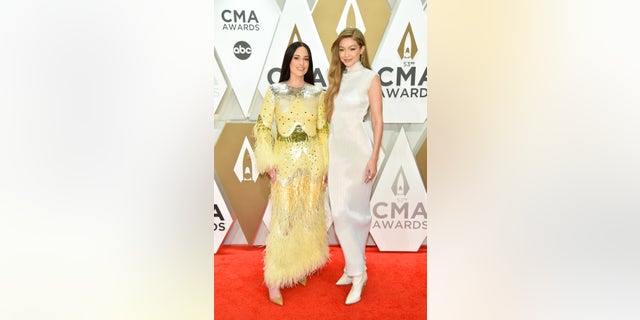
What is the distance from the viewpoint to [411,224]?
1.17m

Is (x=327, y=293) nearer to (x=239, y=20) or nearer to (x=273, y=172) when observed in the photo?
(x=273, y=172)

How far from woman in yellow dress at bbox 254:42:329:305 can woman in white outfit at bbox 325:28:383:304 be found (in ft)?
0.10

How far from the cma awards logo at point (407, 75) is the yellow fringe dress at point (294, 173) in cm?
18

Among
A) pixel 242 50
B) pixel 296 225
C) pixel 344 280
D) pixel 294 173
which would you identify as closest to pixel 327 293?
pixel 344 280

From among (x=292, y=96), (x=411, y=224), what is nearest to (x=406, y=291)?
(x=411, y=224)

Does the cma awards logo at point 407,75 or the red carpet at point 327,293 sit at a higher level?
the cma awards logo at point 407,75

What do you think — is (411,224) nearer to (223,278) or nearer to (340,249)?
(340,249)

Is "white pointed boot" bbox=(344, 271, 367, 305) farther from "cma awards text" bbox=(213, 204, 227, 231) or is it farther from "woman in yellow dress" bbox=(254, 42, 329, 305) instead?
"cma awards text" bbox=(213, 204, 227, 231)

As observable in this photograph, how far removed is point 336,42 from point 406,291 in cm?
62

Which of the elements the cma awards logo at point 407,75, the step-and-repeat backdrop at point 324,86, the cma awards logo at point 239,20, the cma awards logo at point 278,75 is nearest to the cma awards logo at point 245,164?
the step-and-repeat backdrop at point 324,86

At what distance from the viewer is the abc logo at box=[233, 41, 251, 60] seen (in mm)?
1138

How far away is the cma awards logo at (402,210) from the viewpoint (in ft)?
3.81

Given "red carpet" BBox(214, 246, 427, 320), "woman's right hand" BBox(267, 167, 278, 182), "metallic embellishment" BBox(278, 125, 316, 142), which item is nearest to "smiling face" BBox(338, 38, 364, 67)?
"metallic embellishment" BBox(278, 125, 316, 142)

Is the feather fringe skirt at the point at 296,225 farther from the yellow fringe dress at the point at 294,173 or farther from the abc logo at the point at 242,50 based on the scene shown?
the abc logo at the point at 242,50
